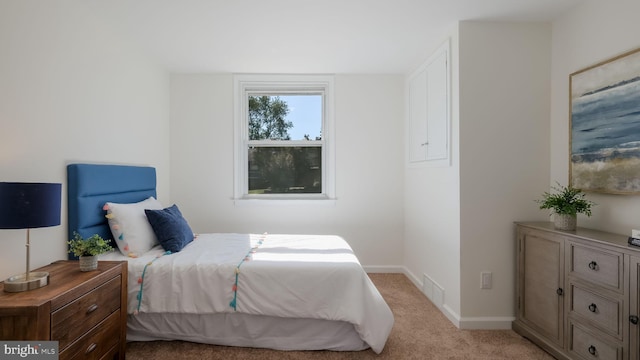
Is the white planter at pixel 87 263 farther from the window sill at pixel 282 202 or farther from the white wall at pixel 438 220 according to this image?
the white wall at pixel 438 220

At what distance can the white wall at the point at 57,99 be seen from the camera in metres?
1.74

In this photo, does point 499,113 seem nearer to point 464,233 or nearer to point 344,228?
point 464,233

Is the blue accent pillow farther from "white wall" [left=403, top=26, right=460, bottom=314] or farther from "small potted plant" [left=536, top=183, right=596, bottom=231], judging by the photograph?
"small potted plant" [left=536, top=183, right=596, bottom=231]

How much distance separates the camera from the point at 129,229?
7.88 ft

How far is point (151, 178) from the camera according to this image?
325cm

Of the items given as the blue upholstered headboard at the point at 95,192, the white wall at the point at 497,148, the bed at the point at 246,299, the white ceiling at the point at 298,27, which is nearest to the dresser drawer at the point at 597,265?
the white wall at the point at 497,148

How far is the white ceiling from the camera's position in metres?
2.31

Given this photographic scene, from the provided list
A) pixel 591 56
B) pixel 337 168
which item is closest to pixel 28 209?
pixel 337 168

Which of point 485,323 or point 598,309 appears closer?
point 598,309

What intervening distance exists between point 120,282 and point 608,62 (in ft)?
11.4

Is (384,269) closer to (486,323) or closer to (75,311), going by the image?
(486,323)

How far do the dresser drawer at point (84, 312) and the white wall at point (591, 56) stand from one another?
3219 mm

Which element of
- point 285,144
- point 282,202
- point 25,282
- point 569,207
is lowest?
point 25,282

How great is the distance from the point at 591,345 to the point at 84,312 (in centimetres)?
289
